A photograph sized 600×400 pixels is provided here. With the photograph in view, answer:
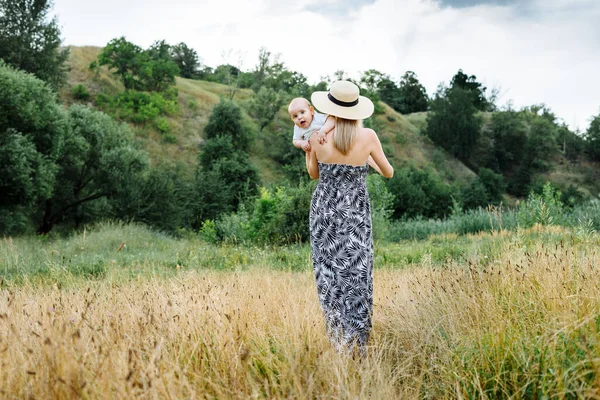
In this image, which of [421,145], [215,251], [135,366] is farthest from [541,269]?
[421,145]

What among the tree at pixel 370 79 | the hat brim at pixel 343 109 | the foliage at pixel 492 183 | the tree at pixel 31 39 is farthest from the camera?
the tree at pixel 370 79

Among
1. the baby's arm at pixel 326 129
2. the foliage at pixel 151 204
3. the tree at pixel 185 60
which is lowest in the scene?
the foliage at pixel 151 204

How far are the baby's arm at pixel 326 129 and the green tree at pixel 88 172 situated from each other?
21448 mm

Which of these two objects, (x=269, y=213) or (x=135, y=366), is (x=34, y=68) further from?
(x=135, y=366)

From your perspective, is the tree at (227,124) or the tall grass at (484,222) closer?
the tall grass at (484,222)

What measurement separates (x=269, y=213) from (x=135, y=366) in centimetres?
1237

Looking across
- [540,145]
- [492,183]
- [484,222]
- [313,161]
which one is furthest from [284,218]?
[540,145]

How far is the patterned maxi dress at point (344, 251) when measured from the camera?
3.84m

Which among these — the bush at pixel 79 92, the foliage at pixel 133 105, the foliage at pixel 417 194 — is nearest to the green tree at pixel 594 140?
the foliage at pixel 417 194

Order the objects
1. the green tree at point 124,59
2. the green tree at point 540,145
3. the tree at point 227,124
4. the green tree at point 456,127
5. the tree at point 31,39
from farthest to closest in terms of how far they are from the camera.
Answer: the green tree at point 540,145
the green tree at point 456,127
the green tree at point 124,59
the tree at point 227,124
the tree at point 31,39

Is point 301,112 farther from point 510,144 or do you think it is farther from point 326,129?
point 510,144

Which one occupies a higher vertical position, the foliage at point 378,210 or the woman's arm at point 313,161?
the woman's arm at point 313,161

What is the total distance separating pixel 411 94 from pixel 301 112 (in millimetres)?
72042

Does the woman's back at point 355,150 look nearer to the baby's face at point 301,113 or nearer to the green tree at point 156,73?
the baby's face at point 301,113
